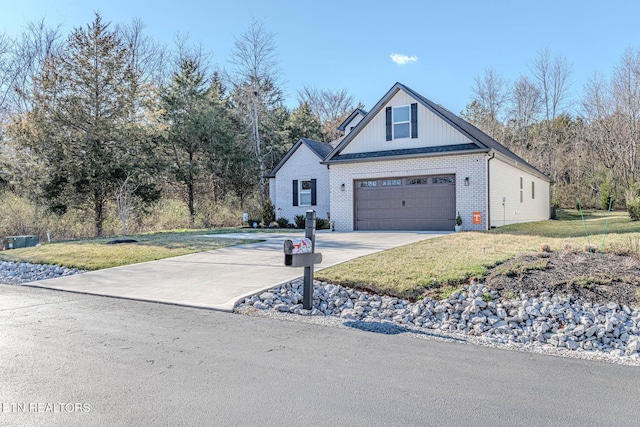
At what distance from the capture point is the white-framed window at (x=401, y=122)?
16.4 m

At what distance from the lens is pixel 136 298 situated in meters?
6.52

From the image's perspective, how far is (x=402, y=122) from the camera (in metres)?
16.5

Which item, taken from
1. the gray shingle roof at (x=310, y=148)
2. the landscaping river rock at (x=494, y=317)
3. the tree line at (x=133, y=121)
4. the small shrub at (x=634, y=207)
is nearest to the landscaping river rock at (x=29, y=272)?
the landscaping river rock at (x=494, y=317)

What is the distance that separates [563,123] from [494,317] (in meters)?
36.5

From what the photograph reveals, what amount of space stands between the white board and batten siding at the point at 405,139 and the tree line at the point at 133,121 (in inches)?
414

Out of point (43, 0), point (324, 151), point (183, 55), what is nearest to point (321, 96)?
point (183, 55)

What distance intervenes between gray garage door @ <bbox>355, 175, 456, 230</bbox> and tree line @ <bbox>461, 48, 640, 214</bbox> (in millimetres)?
18578

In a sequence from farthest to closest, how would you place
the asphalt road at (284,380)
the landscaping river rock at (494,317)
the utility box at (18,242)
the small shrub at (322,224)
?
the small shrub at (322,224) < the utility box at (18,242) < the landscaping river rock at (494,317) < the asphalt road at (284,380)

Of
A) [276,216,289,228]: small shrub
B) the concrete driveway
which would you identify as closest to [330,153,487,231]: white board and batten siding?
[276,216,289,228]: small shrub

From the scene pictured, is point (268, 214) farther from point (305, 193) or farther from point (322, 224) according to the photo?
point (322, 224)

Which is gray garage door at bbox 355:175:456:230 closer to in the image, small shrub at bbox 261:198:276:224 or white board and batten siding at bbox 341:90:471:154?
white board and batten siding at bbox 341:90:471:154

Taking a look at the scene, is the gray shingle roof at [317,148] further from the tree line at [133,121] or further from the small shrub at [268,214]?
the tree line at [133,121]

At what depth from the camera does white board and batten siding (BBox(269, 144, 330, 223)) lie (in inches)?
842

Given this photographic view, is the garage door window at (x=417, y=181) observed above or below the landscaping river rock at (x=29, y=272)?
above
